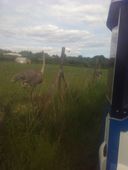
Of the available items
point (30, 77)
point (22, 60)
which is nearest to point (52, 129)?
point (30, 77)

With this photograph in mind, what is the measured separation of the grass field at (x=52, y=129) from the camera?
206 inches

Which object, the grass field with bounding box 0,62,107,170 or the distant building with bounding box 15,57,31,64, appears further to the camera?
the distant building with bounding box 15,57,31,64

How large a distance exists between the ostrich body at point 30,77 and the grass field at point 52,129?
548 millimetres

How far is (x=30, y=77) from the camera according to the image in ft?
29.9

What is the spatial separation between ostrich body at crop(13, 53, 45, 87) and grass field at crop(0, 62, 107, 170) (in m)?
0.55

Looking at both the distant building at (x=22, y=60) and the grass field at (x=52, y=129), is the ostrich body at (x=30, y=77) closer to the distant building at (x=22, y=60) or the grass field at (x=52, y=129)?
the distant building at (x=22, y=60)

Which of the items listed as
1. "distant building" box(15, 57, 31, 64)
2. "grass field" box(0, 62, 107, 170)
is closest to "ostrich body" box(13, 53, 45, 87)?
"distant building" box(15, 57, 31, 64)

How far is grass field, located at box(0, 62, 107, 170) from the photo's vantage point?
17.1 ft

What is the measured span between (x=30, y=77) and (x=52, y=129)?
9.99 ft

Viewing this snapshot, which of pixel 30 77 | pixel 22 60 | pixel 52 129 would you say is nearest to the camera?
pixel 52 129

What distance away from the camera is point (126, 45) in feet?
9.99

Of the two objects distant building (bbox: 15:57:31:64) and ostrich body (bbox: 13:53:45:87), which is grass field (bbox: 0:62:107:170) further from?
distant building (bbox: 15:57:31:64)

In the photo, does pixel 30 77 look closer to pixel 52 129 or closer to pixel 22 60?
pixel 22 60

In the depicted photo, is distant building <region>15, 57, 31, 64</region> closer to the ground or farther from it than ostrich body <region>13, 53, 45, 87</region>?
farther from it
